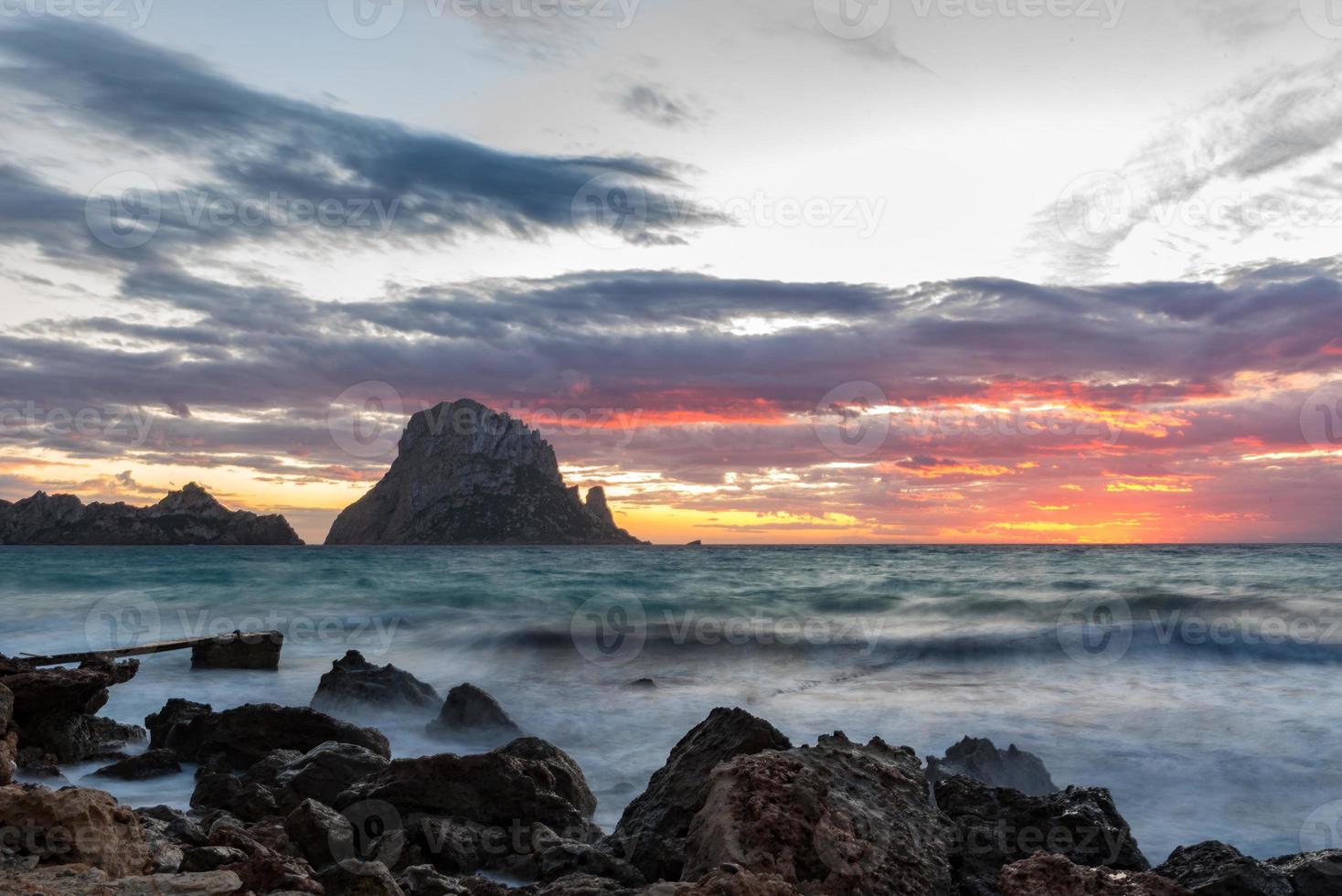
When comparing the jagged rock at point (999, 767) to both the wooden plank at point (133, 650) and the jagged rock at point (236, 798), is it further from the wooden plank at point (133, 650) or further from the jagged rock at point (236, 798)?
the wooden plank at point (133, 650)

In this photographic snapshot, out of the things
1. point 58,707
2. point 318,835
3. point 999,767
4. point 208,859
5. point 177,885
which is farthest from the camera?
point 999,767

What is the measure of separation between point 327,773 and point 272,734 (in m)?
2.44

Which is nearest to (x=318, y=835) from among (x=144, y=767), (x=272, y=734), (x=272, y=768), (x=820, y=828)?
(x=272, y=768)

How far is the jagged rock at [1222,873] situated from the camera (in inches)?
232

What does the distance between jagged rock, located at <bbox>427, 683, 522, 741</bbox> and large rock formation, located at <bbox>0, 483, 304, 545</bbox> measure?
506ft

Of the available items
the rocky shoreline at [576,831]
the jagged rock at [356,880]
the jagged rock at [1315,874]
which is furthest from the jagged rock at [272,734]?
the jagged rock at [1315,874]

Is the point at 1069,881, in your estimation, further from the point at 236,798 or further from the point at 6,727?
the point at 6,727

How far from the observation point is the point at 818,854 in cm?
542

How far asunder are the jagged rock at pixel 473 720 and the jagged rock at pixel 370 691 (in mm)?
1283

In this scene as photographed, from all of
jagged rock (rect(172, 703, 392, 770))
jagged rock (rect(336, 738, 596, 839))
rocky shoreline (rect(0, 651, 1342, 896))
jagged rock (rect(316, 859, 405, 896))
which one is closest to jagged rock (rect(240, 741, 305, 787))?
rocky shoreline (rect(0, 651, 1342, 896))

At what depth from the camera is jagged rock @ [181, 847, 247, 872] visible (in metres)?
5.59

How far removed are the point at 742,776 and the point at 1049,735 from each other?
11417 millimetres

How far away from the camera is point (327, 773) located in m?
8.78

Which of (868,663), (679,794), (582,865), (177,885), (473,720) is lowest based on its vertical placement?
(868,663)
